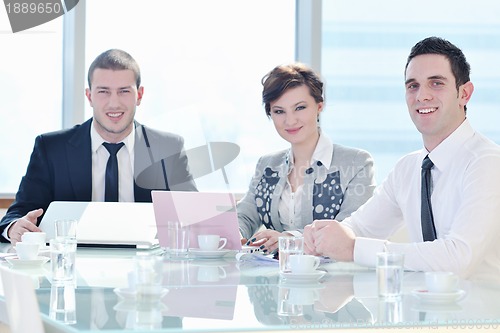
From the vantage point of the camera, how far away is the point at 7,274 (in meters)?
1.60

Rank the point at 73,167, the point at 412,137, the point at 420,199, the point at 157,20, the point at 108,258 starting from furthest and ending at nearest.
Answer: the point at 412,137
the point at 157,20
the point at 73,167
the point at 420,199
the point at 108,258

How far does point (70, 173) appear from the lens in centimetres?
362

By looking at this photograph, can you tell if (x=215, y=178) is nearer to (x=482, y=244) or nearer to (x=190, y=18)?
(x=190, y=18)

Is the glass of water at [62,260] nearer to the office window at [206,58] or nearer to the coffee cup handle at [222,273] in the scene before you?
the coffee cup handle at [222,273]

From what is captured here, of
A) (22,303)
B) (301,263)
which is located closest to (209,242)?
(301,263)

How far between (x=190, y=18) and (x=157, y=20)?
0.68ft

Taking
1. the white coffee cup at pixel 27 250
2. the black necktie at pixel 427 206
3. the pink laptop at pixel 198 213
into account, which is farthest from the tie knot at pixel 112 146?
the black necktie at pixel 427 206

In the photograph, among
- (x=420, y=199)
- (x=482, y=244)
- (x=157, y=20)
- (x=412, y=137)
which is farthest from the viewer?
(x=412, y=137)

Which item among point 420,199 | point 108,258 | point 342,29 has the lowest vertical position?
point 108,258

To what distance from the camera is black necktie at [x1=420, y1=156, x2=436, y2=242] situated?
271 centimetres

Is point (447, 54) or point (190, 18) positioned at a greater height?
point (190, 18)

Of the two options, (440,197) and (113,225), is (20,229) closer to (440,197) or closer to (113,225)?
(113,225)

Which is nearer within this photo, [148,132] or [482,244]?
[482,244]

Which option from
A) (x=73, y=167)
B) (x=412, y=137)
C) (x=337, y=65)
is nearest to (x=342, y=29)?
(x=337, y=65)
